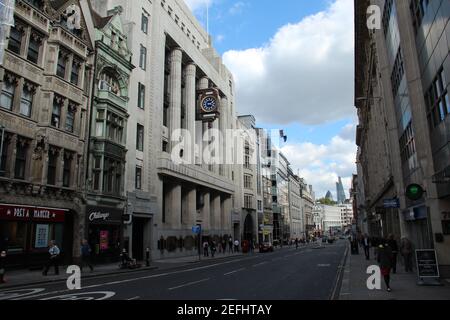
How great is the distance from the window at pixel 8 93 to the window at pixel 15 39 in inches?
81.7

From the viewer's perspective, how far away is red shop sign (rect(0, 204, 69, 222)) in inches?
865

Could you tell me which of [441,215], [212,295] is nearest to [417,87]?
[441,215]

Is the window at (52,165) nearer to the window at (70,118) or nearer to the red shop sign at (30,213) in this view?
the red shop sign at (30,213)

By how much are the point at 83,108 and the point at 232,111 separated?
135 feet

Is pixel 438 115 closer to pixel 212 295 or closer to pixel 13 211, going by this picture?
pixel 212 295

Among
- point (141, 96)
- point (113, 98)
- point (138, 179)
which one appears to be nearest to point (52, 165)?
point (113, 98)

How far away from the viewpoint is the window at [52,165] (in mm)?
26075

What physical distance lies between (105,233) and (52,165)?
773 cm

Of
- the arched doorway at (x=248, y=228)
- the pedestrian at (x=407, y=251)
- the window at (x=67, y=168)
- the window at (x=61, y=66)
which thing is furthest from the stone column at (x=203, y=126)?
the pedestrian at (x=407, y=251)

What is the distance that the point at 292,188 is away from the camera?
426ft

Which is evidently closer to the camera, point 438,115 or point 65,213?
point 438,115

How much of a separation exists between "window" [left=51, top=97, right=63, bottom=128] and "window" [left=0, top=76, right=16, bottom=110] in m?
Result: 3.32

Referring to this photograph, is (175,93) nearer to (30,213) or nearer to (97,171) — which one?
(97,171)

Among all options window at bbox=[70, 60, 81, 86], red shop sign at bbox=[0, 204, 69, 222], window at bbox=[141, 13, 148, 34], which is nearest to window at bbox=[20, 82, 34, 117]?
window at bbox=[70, 60, 81, 86]
